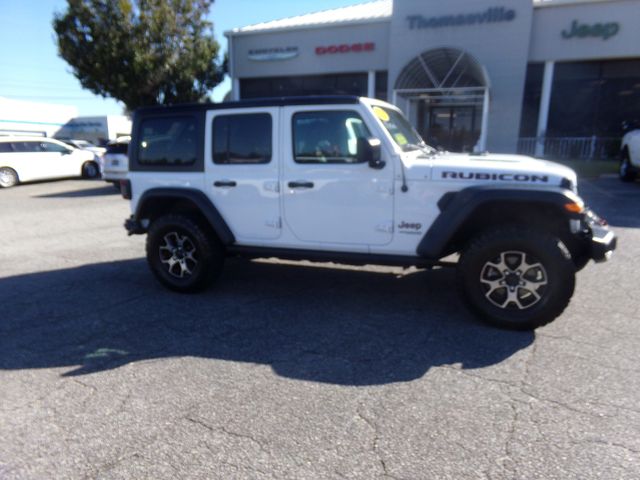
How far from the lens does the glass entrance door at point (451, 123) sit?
67.6 ft

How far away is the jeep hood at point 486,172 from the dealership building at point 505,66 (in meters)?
14.1

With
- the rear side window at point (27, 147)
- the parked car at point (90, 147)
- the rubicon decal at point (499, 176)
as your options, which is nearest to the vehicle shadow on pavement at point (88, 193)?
the parked car at point (90, 147)

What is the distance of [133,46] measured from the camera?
61.7 feet

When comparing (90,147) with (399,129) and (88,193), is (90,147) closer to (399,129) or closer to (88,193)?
(88,193)

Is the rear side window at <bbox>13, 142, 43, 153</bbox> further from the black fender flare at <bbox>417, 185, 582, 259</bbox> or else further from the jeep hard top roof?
the black fender flare at <bbox>417, 185, 582, 259</bbox>

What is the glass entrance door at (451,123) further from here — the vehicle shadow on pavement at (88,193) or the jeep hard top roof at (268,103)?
the jeep hard top roof at (268,103)

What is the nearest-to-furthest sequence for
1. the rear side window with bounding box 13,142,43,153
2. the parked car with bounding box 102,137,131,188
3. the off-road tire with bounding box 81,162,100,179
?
the parked car with bounding box 102,137,131,188 < the rear side window with bounding box 13,142,43,153 < the off-road tire with bounding box 81,162,100,179

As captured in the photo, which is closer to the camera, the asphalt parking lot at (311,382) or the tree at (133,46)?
the asphalt parking lot at (311,382)

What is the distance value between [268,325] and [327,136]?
184cm

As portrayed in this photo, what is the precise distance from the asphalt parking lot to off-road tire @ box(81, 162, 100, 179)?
558 inches

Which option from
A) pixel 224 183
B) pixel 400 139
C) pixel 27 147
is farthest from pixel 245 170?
pixel 27 147

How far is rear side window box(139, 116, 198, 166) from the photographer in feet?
15.9

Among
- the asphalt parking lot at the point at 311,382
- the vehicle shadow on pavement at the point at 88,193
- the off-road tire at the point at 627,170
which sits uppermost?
the off-road tire at the point at 627,170

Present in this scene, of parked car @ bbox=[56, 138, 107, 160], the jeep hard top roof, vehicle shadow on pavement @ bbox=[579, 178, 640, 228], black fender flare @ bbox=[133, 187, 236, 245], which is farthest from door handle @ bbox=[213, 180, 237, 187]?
parked car @ bbox=[56, 138, 107, 160]
